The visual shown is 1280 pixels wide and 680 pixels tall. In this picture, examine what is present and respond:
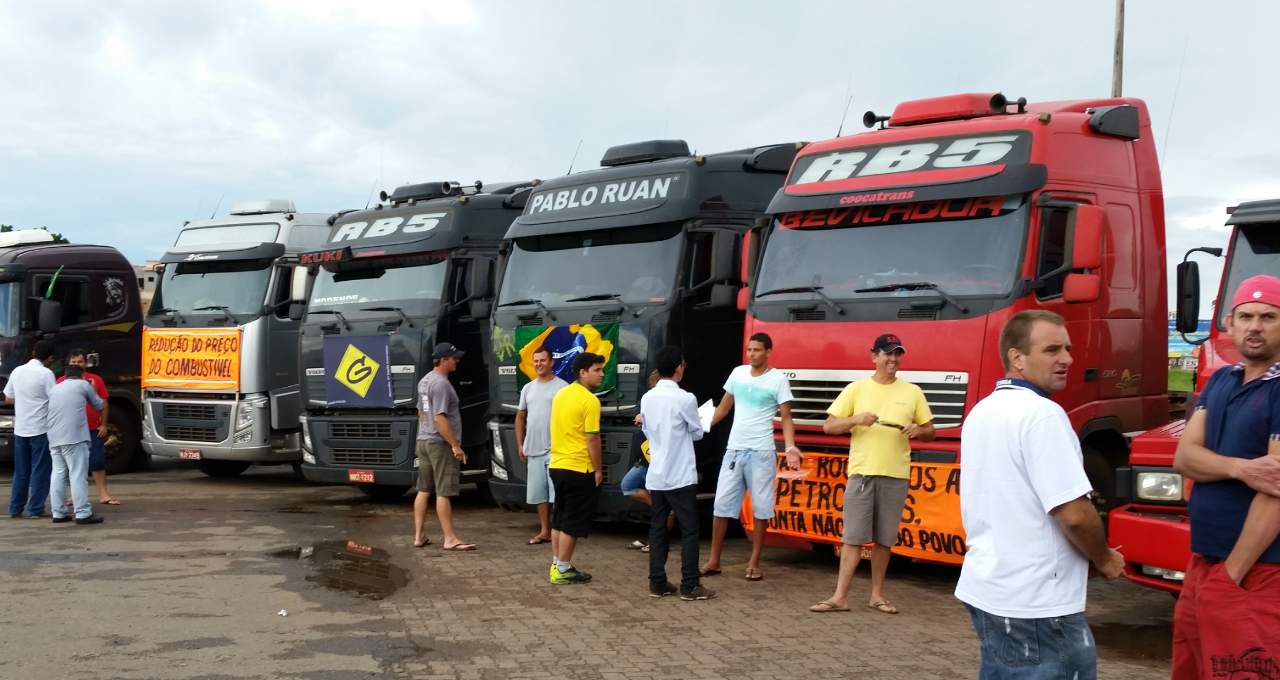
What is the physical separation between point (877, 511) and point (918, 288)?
1517 mm

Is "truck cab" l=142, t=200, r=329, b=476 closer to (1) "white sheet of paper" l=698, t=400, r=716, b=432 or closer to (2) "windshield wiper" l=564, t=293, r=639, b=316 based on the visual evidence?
(2) "windshield wiper" l=564, t=293, r=639, b=316

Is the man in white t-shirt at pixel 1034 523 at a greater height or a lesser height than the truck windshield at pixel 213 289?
lesser

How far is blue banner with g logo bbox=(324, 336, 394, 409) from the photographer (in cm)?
1307

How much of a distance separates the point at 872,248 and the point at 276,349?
8.79 m

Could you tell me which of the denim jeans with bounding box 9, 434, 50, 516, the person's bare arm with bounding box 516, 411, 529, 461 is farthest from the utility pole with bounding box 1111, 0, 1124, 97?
the denim jeans with bounding box 9, 434, 50, 516

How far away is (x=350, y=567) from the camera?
32.4ft

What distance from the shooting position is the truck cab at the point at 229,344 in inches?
605

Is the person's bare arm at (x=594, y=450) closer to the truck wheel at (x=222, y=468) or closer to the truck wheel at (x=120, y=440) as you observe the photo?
the truck wheel at (x=222, y=468)

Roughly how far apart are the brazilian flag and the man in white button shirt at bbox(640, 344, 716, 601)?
211 cm

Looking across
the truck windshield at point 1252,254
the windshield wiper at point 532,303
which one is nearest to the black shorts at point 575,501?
the windshield wiper at point 532,303

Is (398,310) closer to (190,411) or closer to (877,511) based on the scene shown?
(190,411)

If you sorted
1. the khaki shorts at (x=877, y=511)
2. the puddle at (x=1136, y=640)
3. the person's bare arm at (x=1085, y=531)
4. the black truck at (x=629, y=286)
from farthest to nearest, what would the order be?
the black truck at (x=629, y=286) < the khaki shorts at (x=877, y=511) < the puddle at (x=1136, y=640) < the person's bare arm at (x=1085, y=531)

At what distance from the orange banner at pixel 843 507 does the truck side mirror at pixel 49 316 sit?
10.6 m

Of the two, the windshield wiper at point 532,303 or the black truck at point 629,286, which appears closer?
the black truck at point 629,286
